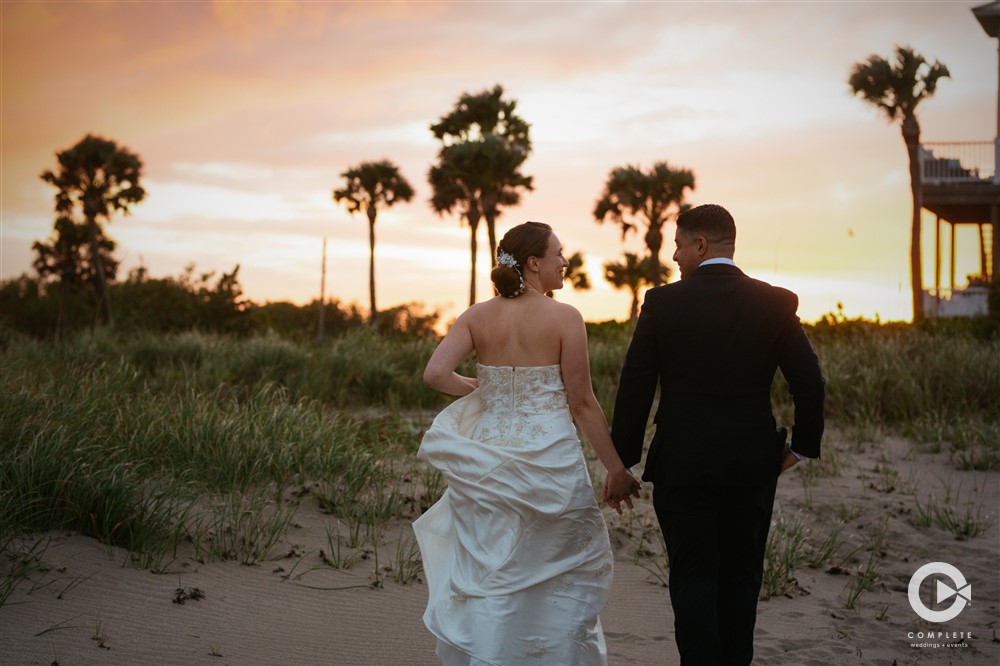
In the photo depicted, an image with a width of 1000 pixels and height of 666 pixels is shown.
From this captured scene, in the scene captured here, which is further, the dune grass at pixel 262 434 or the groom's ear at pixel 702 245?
the dune grass at pixel 262 434

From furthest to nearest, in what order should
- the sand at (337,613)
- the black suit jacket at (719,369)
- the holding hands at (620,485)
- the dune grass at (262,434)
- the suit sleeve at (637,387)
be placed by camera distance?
the dune grass at (262,434) → the sand at (337,613) → the holding hands at (620,485) → the suit sleeve at (637,387) → the black suit jacket at (719,369)

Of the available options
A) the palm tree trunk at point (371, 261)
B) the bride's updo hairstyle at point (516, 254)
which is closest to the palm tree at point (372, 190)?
the palm tree trunk at point (371, 261)

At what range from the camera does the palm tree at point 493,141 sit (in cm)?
3547

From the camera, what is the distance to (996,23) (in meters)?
26.9

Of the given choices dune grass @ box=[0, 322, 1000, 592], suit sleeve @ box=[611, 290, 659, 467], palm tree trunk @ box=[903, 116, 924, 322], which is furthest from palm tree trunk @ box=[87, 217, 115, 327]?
suit sleeve @ box=[611, 290, 659, 467]

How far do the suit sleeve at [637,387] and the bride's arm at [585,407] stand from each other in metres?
0.12

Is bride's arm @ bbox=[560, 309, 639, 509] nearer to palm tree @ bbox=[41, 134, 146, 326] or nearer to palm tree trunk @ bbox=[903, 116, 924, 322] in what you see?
palm tree trunk @ bbox=[903, 116, 924, 322]

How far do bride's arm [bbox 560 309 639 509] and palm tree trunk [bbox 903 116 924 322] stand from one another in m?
25.3

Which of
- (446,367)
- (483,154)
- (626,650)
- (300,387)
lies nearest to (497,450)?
(446,367)

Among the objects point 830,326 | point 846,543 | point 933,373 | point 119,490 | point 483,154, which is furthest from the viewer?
point 483,154

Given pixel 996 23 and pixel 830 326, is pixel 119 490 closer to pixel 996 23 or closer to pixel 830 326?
pixel 830 326

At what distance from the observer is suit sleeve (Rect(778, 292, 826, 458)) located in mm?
3818

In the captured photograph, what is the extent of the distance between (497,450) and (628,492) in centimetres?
63

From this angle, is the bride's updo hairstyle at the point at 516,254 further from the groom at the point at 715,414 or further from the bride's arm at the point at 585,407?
the groom at the point at 715,414
